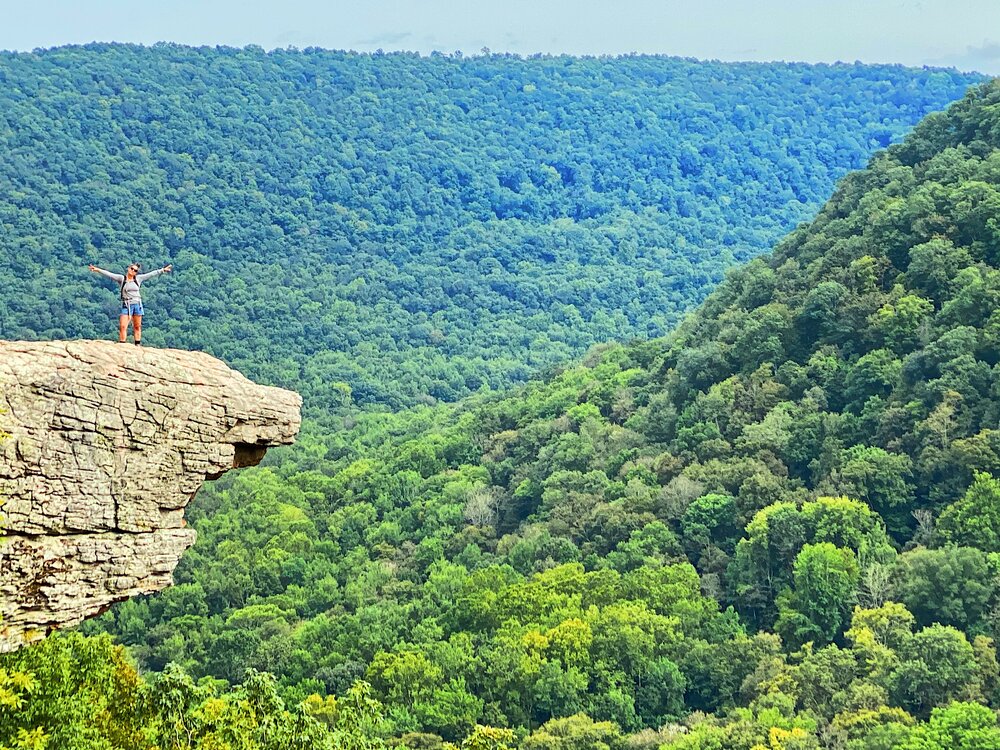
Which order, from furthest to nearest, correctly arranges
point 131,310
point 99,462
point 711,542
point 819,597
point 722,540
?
point 711,542
point 722,540
point 819,597
point 131,310
point 99,462

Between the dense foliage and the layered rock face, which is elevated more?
the layered rock face

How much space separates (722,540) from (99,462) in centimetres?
4913

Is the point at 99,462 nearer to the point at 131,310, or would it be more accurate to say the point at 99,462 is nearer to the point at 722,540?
the point at 131,310

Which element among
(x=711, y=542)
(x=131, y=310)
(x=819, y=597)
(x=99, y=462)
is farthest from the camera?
(x=711, y=542)

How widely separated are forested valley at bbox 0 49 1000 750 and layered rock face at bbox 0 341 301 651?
1635cm

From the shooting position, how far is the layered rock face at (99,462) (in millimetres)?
18969

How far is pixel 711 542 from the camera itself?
66875 millimetres

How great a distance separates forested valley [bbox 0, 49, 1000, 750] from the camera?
55.4m

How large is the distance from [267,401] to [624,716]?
126ft

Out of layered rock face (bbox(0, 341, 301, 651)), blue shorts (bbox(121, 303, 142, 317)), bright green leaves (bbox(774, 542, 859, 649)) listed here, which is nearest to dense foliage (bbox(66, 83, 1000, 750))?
bright green leaves (bbox(774, 542, 859, 649))

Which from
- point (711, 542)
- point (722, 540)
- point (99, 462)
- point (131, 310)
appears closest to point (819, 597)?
point (722, 540)

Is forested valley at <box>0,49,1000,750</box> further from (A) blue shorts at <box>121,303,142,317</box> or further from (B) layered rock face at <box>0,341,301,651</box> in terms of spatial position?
(B) layered rock face at <box>0,341,301,651</box>

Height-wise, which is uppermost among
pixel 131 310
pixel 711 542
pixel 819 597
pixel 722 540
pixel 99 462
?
pixel 131 310

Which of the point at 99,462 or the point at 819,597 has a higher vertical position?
the point at 99,462
